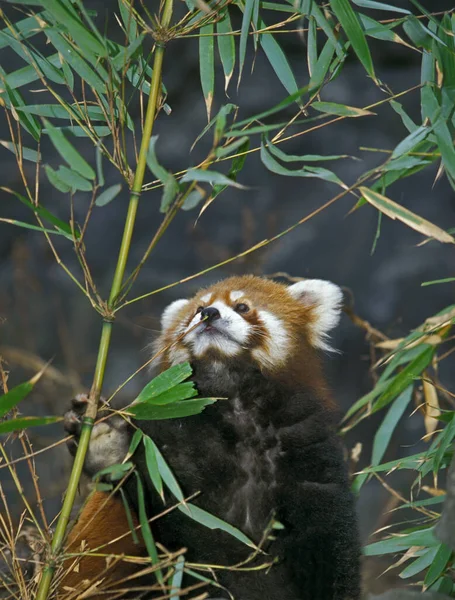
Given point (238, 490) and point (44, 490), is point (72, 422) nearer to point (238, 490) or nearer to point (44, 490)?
point (238, 490)

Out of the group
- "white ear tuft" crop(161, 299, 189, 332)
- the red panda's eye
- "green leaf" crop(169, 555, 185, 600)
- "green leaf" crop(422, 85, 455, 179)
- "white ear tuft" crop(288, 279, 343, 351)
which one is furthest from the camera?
"white ear tuft" crop(161, 299, 189, 332)

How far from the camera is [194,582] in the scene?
7.00ft

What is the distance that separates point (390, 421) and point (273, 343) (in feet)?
1.63

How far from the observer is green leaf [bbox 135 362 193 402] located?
1.83 m

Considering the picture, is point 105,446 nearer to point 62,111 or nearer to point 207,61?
point 62,111

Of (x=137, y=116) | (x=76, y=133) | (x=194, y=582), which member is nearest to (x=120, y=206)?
(x=137, y=116)

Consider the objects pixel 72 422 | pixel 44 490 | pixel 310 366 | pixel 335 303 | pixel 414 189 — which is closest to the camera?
pixel 72 422

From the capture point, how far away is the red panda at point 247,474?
2162mm

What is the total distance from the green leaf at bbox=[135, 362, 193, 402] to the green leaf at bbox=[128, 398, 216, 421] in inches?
1.0

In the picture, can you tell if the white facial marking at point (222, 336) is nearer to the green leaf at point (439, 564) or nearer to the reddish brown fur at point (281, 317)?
the reddish brown fur at point (281, 317)

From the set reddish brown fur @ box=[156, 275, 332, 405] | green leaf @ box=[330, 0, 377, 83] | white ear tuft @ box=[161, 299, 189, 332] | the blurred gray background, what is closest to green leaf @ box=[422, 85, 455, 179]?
green leaf @ box=[330, 0, 377, 83]

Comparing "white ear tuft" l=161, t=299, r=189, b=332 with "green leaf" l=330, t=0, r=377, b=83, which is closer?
"green leaf" l=330, t=0, r=377, b=83

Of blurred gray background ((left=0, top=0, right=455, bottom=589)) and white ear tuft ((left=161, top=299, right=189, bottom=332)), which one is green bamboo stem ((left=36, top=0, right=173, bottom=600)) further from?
blurred gray background ((left=0, top=0, right=455, bottom=589))

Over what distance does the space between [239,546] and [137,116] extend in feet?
11.4
